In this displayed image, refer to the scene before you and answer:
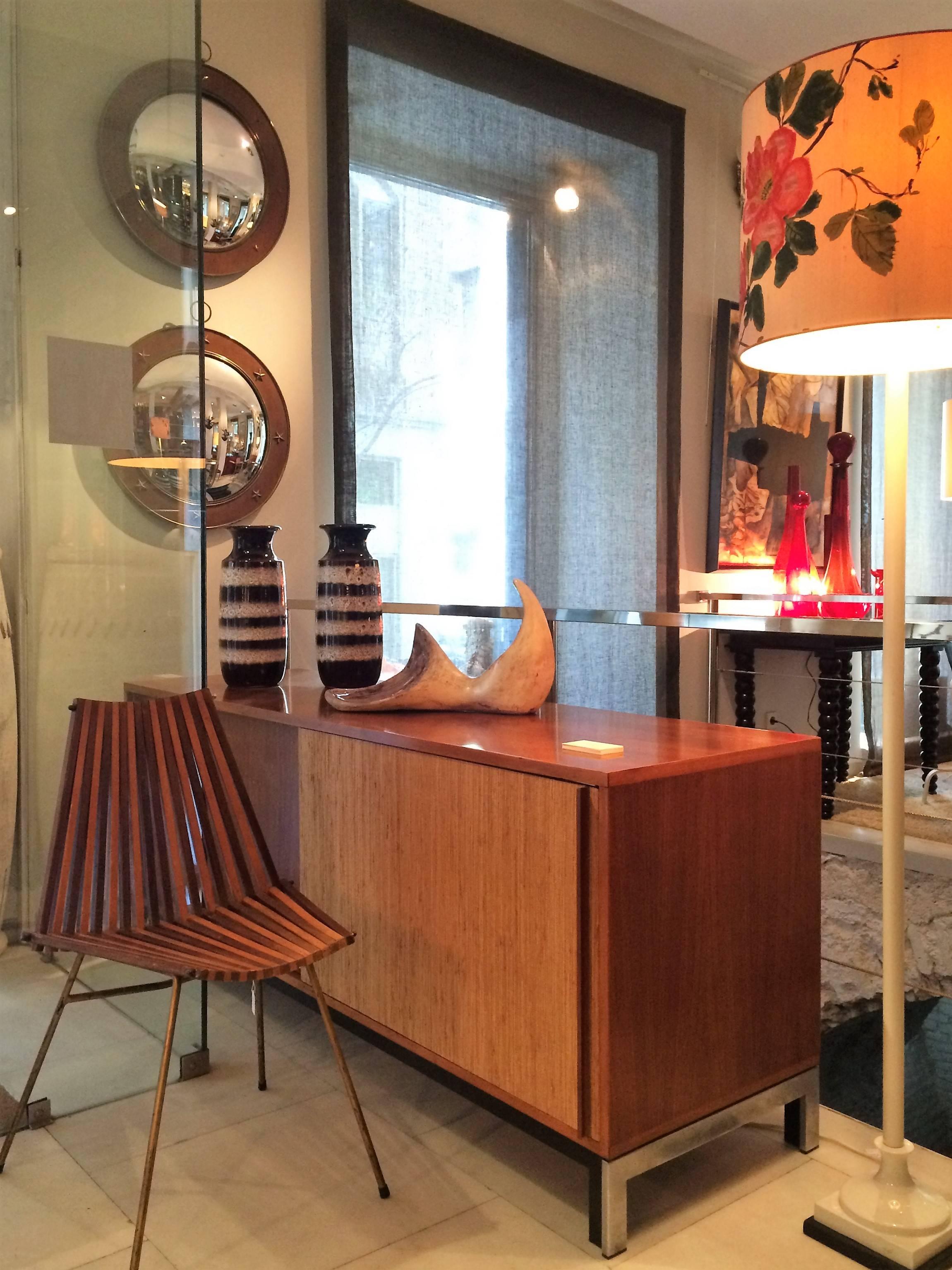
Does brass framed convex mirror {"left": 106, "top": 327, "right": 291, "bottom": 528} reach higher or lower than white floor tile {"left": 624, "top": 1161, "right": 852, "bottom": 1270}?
higher

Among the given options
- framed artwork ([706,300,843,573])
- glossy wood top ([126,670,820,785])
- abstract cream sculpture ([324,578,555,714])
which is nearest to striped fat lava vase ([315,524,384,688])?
glossy wood top ([126,670,820,785])

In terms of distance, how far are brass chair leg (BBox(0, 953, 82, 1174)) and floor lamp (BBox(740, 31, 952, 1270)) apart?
111 centimetres

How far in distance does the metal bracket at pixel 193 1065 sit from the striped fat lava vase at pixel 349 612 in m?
0.74

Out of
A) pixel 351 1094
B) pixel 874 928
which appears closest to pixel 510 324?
pixel 874 928

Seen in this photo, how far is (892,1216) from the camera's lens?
139 centimetres

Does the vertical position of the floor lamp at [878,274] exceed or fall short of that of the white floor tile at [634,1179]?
it exceeds it

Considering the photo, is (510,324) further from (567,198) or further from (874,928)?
(874,928)

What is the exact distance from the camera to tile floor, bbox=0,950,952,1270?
1.42 m

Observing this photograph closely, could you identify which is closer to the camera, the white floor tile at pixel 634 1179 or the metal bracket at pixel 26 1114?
the white floor tile at pixel 634 1179

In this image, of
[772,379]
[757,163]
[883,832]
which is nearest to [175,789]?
[883,832]

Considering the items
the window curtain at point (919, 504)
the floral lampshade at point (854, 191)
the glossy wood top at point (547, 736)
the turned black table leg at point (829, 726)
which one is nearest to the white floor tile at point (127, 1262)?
the glossy wood top at point (547, 736)

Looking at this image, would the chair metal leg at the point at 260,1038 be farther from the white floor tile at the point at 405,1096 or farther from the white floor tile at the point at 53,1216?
the white floor tile at the point at 53,1216

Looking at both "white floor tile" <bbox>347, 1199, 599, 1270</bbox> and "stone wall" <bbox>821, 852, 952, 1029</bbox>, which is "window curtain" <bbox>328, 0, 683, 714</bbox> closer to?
"stone wall" <bbox>821, 852, 952, 1029</bbox>

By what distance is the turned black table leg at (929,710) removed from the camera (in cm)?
328
